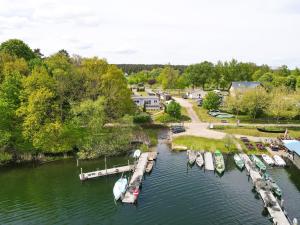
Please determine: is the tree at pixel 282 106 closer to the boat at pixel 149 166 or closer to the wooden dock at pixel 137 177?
the wooden dock at pixel 137 177

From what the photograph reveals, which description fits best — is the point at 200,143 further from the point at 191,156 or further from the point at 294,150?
the point at 294,150

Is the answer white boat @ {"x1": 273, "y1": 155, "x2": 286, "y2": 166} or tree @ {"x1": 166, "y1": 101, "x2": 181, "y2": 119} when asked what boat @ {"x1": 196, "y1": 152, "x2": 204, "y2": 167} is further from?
tree @ {"x1": 166, "y1": 101, "x2": 181, "y2": 119}

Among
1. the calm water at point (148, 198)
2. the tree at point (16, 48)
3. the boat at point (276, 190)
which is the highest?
the tree at point (16, 48)

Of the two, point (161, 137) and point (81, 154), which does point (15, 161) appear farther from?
point (161, 137)

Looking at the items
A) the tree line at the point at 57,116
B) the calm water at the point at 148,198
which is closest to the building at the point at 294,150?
the calm water at the point at 148,198

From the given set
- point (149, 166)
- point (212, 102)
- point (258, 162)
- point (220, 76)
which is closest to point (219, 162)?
point (258, 162)

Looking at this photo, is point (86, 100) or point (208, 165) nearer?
point (208, 165)

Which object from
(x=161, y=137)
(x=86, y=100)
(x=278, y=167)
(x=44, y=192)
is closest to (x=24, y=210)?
(x=44, y=192)
